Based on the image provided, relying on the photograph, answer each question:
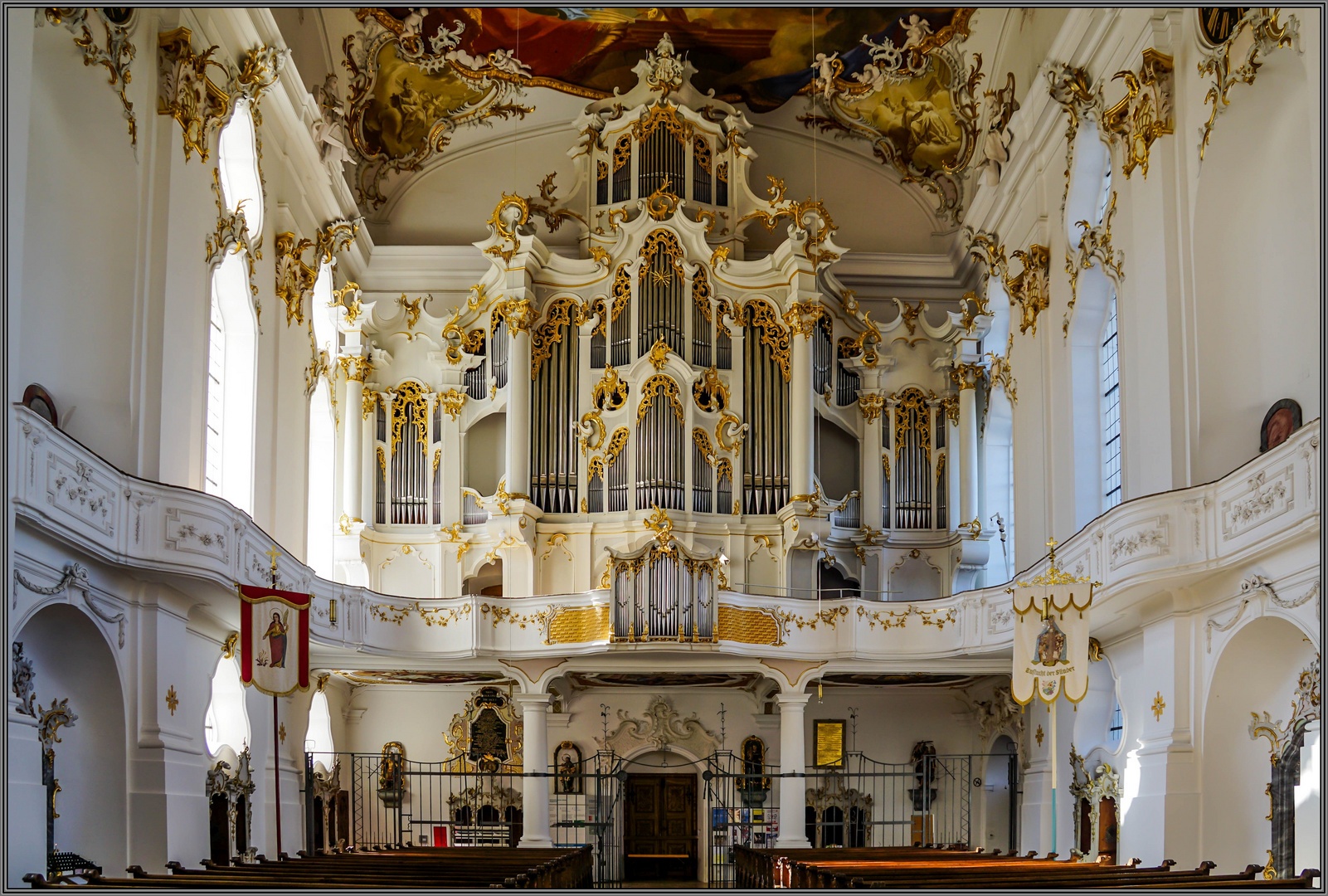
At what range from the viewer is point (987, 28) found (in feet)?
80.9

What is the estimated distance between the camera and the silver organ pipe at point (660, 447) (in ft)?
79.7

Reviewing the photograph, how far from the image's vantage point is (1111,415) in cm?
2078

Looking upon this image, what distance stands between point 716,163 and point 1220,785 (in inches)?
584

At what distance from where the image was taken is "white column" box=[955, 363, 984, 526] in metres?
25.2

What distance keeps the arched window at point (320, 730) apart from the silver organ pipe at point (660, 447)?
259 inches

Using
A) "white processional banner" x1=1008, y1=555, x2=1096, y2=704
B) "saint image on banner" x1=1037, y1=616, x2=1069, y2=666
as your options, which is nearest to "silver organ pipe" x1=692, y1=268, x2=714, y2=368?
"white processional banner" x1=1008, y1=555, x2=1096, y2=704

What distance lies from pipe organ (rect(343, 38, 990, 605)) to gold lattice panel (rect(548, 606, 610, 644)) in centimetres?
156

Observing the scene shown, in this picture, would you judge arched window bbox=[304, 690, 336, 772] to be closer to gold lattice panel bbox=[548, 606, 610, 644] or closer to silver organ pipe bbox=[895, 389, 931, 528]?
gold lattice panel bbox=[548, 606, 610, 644]

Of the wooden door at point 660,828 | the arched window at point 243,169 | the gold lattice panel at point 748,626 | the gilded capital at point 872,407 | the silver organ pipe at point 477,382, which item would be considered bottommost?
the wooden door at point 660,828

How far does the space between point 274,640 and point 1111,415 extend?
1213 centimetres

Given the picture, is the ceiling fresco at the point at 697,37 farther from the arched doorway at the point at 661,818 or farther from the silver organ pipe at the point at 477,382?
the arched doorway at the point at 661,818

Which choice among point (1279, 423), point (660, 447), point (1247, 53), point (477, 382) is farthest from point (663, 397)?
point (1247, 53)

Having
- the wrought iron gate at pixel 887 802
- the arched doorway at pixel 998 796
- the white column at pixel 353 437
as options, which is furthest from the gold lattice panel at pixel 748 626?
the white column at pixel 353 437

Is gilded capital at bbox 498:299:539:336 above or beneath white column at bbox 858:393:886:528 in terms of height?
above
